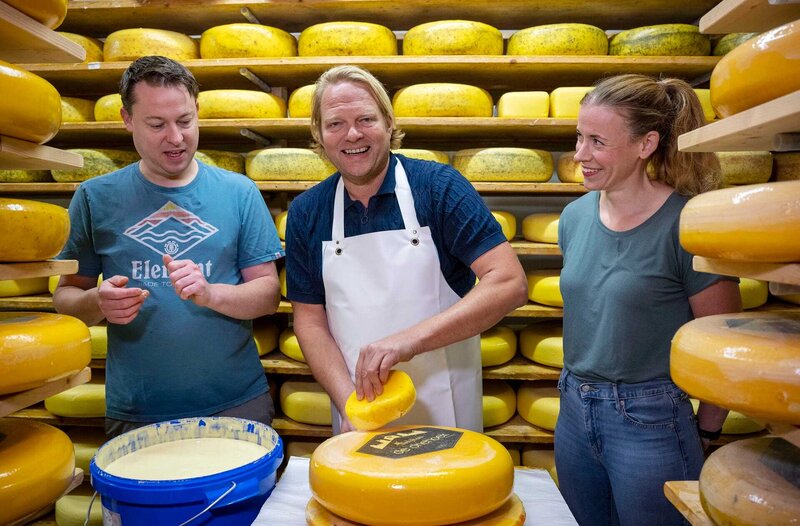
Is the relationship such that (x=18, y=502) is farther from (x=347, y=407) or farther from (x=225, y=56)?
(x=225, y=56)

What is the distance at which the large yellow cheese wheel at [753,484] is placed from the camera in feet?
2.34

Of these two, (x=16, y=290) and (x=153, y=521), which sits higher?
(x=16, y=290)

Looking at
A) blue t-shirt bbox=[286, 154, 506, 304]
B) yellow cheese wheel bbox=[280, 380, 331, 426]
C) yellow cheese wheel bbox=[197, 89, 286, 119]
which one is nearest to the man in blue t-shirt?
blue t-shirt bbox=[286, 154, 506, 304]

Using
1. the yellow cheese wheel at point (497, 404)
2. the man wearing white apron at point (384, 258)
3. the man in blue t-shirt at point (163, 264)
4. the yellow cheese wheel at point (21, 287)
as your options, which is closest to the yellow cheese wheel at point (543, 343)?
the yellow cheese wheel at point (497, 404)

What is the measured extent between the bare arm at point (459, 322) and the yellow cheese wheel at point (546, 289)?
1.17 meters

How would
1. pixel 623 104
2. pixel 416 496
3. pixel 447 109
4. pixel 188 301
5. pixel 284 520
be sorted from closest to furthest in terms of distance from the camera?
pixel 416 496 < pixel 284 520 < pixel 623 104 < pixel 188 301 < pixel 447 109

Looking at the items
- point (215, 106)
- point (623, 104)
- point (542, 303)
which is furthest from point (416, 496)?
point (215, 106)

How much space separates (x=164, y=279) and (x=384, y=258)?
0.66 meters

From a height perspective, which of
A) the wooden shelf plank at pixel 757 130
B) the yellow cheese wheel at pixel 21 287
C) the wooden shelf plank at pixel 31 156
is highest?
the wooden shelf plank at pixel 31 156

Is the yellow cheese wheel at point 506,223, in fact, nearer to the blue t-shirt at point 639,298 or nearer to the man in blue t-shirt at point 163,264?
the blue t-shirt at point 639,298

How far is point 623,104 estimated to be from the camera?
144 cm

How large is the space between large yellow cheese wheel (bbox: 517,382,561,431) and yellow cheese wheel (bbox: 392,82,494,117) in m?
1.29

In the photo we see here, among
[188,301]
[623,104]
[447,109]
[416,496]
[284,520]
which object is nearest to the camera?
[416,496]

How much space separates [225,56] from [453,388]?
6.40 ft
